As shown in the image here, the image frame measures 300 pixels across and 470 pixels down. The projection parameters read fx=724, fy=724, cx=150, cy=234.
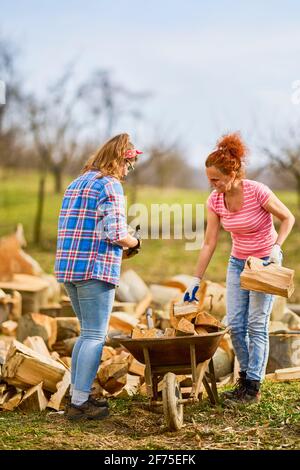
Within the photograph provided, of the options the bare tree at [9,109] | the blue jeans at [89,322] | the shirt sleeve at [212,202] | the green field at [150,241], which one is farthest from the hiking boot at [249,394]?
the bare tree at [9,109]

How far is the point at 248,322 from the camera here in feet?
14.0

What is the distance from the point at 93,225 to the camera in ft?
13.0

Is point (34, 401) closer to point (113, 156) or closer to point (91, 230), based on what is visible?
point (91, 230)

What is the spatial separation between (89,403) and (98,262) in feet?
2.68

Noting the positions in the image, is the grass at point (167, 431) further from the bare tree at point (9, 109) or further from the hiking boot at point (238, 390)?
the bare tree at point (9, 109)

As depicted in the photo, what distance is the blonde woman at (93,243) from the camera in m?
3.91

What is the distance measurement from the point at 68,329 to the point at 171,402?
235 centimetres

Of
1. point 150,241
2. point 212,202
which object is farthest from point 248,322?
point 150,241

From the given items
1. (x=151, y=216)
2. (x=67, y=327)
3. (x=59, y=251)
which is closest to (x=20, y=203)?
(x=151, y=216)

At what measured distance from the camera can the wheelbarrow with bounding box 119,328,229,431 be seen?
3787mm

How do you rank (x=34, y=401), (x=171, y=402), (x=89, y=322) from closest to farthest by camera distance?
(x=171, y=402) → (x=89, y=322) → (x=34, y=401)
